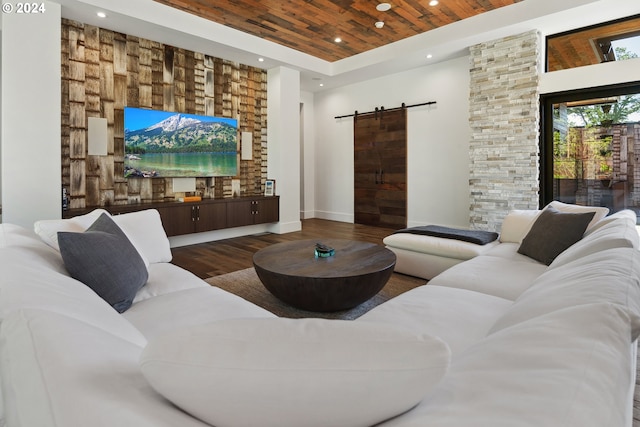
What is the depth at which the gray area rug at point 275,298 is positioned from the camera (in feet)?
8.58

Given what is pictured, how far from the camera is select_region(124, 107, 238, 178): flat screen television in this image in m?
4.71

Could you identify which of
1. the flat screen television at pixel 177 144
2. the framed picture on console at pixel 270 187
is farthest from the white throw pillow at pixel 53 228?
the framed picture on console at pixel 270 187

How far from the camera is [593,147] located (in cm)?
448

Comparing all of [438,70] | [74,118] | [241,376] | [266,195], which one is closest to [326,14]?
[438,70]

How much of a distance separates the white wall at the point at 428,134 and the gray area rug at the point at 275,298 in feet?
9.58

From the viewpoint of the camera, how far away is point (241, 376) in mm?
532

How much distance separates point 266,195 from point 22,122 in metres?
3.31

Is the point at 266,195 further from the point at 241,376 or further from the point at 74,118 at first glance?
the point at 241,376

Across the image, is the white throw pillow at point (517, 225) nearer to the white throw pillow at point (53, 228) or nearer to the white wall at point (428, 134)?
the white wall at point (428, 134)

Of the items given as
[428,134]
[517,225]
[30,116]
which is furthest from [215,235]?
[517,225]

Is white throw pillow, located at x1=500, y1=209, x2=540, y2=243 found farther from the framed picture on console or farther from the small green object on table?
the framed picture on console

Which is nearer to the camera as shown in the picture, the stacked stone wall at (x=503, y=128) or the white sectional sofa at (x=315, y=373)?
the white sectional sofa at (x=315, y=373)

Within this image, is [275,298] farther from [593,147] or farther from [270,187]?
[593,147]

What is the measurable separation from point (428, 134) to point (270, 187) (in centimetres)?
292
